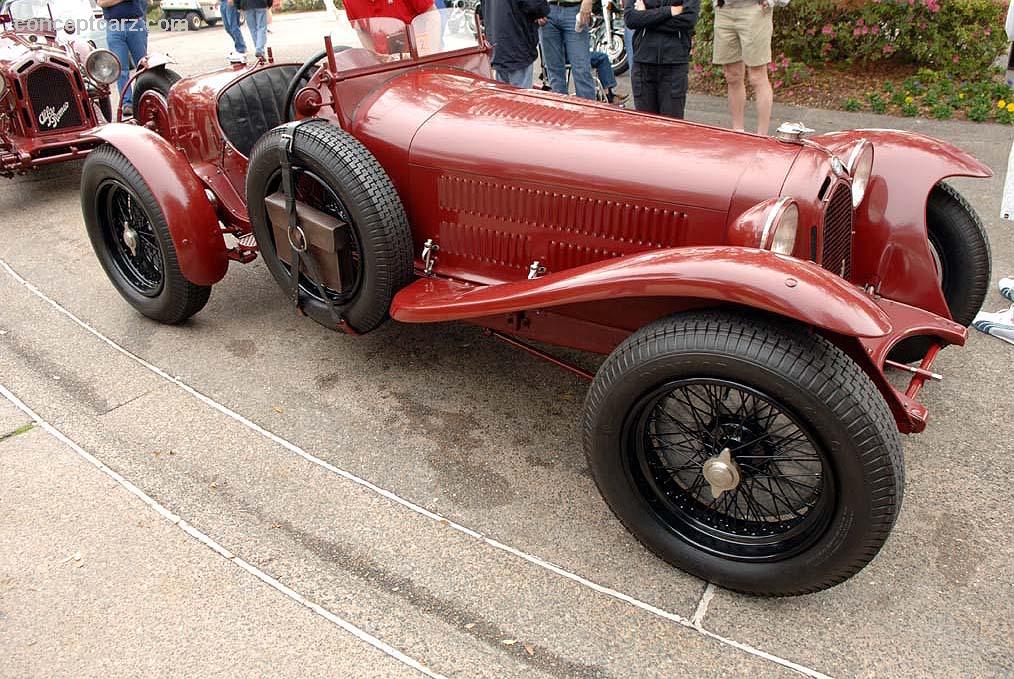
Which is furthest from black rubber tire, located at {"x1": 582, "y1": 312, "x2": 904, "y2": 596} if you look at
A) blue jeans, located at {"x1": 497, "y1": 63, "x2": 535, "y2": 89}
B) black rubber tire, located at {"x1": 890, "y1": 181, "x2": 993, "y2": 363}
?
blue jeans, located at {"x1": 497, "y1": 63, "x2": 535, "y2": 89}

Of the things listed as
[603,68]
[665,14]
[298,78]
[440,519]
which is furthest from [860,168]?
[603,68]

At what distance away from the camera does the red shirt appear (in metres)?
3.58

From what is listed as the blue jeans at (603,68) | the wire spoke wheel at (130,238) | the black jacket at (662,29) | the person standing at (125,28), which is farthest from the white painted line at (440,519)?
the blue jeans at (603,68)

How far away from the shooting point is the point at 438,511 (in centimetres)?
277

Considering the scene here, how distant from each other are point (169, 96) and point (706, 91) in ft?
18.5

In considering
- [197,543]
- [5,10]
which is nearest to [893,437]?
[197,543]

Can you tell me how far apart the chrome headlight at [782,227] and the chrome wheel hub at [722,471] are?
2.09 ft

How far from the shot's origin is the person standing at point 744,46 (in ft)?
18.0

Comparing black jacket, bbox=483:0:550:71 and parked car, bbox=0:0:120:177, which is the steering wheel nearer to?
black jacket, bbox=483:0:550:71

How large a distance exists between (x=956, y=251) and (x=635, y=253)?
5.02ft

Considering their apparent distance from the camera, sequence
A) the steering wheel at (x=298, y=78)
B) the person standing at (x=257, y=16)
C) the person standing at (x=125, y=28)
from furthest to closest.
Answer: the person standing at (x=257, y=16) < the person standing at (x=125, y=28) < the steering wheel at (x=298, y=78)

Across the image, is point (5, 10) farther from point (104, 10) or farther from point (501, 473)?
point (501, 473)

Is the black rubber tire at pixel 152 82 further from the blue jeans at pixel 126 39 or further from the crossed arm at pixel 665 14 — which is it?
the crossed arm at pixel 665 14

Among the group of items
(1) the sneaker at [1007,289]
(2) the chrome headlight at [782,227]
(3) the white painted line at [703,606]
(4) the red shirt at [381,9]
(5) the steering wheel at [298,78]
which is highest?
(4) the red shirt at [381,9]
